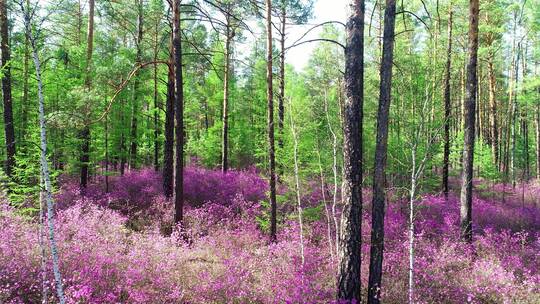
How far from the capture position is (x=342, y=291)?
604 centimetres

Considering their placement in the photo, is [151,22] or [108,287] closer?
[108,287]

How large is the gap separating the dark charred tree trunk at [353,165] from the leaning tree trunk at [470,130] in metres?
5.53

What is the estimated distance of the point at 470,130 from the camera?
970cm

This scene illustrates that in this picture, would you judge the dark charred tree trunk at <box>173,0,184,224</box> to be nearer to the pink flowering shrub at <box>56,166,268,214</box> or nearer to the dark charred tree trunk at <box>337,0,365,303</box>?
the pink flowering shrub at <box>56,166,268,214</box>

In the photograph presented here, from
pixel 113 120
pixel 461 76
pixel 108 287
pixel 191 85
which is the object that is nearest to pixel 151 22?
pixel 113 120

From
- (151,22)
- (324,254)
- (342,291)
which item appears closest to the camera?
(342,291)

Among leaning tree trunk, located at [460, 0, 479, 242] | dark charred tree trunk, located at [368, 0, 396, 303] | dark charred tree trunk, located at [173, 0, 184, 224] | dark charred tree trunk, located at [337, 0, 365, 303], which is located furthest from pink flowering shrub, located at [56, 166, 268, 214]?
dark charred tree trunk, located at [337, 0, 365, 303]

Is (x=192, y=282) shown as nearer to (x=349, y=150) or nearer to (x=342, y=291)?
(x=342, y=291)

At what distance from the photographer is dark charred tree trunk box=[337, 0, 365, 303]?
6043 mm

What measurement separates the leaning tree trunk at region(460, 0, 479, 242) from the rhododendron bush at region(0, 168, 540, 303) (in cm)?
86

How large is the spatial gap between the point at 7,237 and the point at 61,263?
170 cm

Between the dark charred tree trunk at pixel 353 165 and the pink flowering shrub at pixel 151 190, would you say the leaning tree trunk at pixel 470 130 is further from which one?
the pink flowering shrub at pixel 151 190

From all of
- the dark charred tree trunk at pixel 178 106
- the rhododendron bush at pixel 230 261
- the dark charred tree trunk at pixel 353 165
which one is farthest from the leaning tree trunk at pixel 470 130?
the dark charred tree trunk at pixel 178 106

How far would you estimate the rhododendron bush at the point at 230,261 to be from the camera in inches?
253
